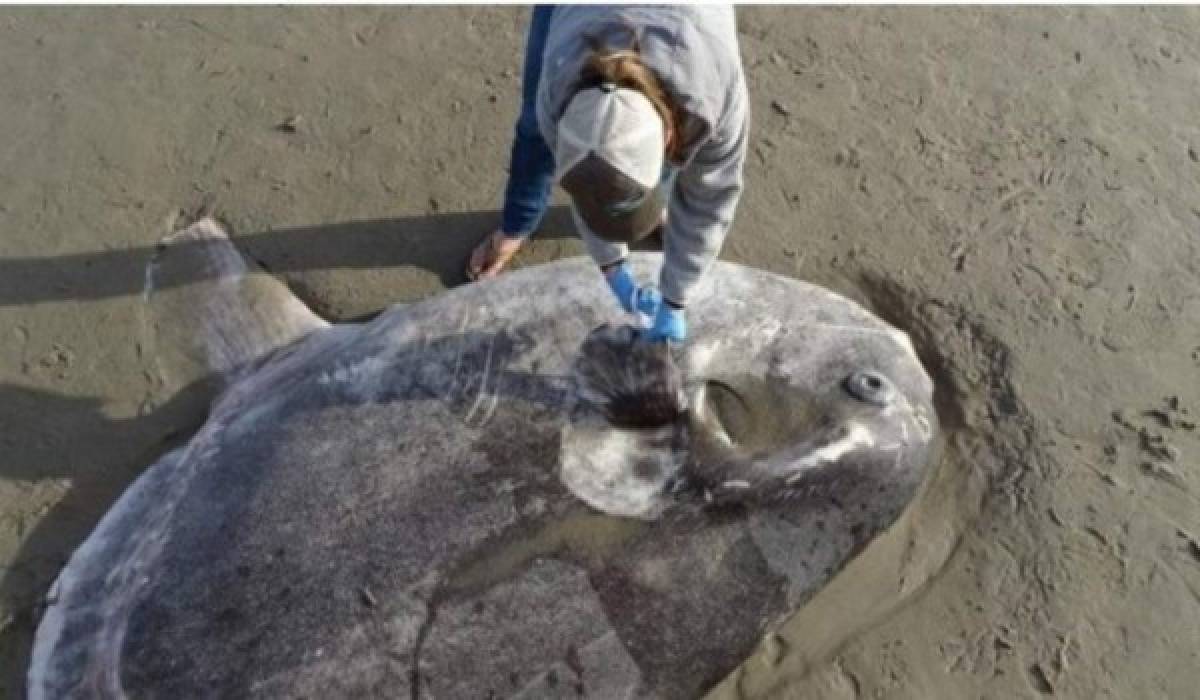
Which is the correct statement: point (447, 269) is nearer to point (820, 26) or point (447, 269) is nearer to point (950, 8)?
point (820, 26)

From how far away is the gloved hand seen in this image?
13.2ft

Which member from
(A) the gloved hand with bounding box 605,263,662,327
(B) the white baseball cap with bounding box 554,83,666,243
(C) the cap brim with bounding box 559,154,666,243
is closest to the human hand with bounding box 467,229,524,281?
(A) the gloved hand with bounding box 605,263,662,327

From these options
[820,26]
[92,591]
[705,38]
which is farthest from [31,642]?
[820,26]

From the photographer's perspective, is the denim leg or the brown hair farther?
the denim leg

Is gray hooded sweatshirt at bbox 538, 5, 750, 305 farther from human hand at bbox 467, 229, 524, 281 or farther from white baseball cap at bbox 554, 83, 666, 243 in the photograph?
human hand at bbox 467, 229, 524, 281

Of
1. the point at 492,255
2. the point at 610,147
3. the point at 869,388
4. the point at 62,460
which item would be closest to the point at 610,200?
the point at 610,147

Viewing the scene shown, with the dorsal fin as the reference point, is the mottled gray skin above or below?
above

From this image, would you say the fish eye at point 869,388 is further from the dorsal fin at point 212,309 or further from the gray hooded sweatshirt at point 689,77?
the dorsal fin at point 212,309

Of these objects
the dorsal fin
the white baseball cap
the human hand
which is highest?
the white baseball cap

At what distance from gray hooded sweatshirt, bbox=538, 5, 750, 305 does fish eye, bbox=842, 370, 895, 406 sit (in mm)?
948

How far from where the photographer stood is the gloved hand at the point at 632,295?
4023mm

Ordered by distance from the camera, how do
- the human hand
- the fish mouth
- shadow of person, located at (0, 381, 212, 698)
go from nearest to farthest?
the fish mouth, shadow of person, located at (0, 381, 212, 698), the human hand

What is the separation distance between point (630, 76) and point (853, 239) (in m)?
2.85

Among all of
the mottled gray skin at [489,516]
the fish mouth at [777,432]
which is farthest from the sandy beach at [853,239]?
the fish mouth at [777,432]
